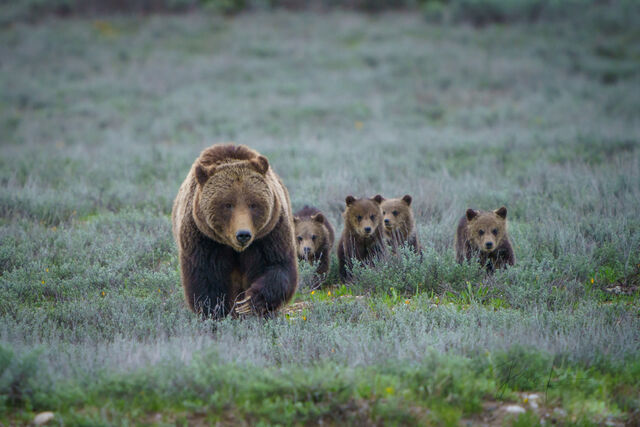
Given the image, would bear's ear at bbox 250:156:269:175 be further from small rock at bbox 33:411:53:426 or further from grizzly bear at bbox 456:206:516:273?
grizzly bear at bbox 456:206:516:273

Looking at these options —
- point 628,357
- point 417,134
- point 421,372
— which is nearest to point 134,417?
point 421,372

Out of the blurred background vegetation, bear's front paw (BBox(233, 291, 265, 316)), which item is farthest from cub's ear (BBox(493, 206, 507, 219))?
the blurred background vegetation

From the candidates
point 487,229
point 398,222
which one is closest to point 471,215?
point 487,229

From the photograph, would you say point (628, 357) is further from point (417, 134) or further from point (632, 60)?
point (632, 60)

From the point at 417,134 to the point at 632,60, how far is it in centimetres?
1211

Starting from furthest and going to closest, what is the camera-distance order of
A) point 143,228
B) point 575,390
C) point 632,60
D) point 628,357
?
1. point 632,60
2. point 143,228
3. point 628,357
4. point 575,390

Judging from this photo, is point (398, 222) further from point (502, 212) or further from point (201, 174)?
point (201, 174)

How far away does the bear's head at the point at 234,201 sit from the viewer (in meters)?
4.86

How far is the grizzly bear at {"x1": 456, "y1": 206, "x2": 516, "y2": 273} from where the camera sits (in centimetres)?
690

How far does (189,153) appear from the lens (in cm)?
1330

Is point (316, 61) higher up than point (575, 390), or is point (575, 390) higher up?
point (316, 61)

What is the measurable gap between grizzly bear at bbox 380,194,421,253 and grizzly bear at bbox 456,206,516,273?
0.71 metres

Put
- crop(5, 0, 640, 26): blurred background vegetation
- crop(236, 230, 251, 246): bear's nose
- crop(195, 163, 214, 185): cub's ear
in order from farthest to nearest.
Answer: crop(5, 0, 640, 26): blurred background vegetation < crop(195, 163, 214, 185): cub's ear < crop(236, 230, 251, 246): bear's nose

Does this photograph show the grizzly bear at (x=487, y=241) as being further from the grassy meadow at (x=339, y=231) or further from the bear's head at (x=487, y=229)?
the grassy meadow at (x=339, y=231)
